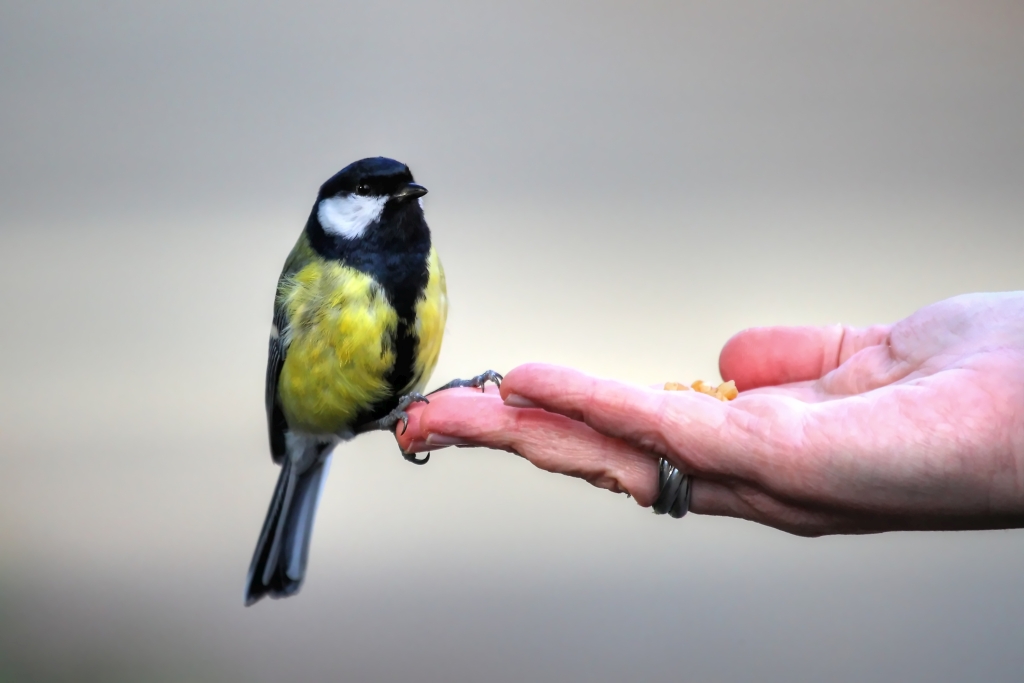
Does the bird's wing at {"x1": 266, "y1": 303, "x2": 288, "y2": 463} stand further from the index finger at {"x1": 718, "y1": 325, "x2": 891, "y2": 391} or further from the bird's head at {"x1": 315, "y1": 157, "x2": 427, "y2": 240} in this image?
the index finger at {"x1": 718, "y1": 325, "x2": 891, "y2": 391}

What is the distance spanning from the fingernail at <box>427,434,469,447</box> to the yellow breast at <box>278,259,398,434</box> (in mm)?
185

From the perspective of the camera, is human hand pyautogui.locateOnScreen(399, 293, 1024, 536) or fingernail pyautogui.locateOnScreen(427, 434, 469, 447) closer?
human hand pyautogui.locateOnScreen(399, 293, 1024, 536)

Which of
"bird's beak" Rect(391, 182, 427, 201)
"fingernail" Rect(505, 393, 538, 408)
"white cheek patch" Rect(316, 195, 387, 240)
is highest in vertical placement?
"bird's beak" Rect(391, 182, 427, 201)

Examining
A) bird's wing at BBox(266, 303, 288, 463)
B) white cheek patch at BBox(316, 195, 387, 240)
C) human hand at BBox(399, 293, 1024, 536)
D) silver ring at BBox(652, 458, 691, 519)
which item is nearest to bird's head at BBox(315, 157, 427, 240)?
white cheek patch at BBox(316, 195, 387, 240)

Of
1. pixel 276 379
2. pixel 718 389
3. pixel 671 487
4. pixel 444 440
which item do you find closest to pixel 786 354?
pixel 718 389

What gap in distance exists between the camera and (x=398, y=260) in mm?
987

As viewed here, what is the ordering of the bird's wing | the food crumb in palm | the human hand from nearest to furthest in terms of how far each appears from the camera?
1. the human hand
2. the food crumb in palm
3. the bird's wing

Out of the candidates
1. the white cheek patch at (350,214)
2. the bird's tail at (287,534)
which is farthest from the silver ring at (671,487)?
the bird's tail at (287,534)

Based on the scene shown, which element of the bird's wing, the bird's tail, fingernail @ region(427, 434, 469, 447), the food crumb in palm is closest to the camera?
fingernail @ region(427, 434, 469, 447)

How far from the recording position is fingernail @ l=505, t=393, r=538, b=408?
0.73m

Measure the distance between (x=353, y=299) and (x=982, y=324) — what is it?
2.32 ft

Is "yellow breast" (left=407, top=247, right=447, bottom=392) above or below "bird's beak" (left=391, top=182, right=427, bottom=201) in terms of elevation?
below

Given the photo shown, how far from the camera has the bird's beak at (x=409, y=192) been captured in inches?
38.2

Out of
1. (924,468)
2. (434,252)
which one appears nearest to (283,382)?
(434,252)
